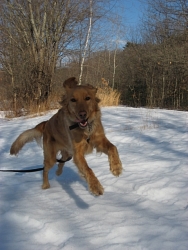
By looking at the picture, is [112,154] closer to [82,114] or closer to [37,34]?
[82,114]

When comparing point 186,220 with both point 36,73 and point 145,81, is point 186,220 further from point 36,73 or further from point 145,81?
point 145,81

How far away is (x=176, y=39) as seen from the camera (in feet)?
52.2

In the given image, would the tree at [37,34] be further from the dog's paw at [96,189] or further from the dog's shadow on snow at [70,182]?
the dog's paw at [96,189]

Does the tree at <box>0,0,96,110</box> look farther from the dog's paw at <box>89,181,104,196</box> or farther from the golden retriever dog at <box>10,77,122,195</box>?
the dog's paw at <box>89,181,104,196</box>

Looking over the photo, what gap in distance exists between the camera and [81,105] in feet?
9.57

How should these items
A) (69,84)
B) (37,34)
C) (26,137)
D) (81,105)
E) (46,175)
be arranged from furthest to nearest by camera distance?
(37,34), (26,137), (46,175), (69,84), (81,105)

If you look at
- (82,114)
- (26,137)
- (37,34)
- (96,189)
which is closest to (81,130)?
(82,114)

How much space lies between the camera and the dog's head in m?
2.84

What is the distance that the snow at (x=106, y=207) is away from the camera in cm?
189

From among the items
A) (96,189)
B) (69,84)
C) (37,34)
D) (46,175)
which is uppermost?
(37,34)

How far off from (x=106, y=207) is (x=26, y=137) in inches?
69.3

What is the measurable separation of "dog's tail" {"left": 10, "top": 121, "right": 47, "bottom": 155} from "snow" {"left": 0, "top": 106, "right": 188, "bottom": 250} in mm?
435

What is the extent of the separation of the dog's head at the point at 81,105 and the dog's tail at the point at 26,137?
0.87m

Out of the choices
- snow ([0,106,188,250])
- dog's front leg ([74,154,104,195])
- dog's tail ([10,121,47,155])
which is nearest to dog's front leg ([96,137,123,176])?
dog's front leg ([74,154,104,195])
